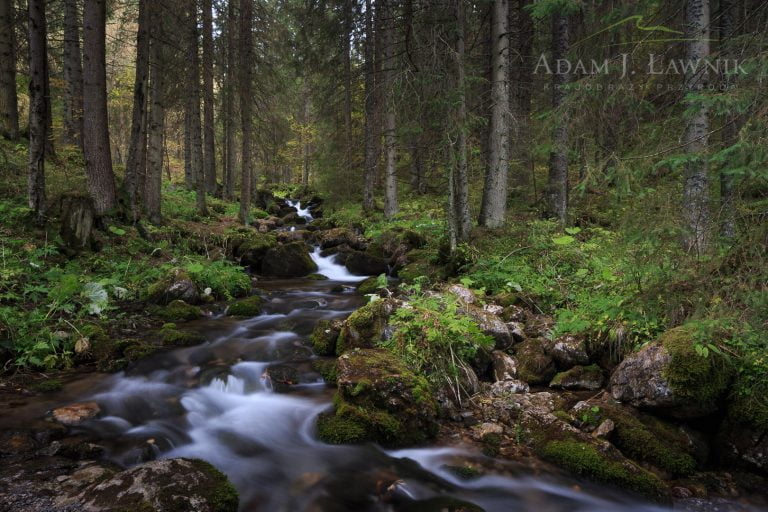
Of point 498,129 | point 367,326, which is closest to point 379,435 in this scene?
point 367,326

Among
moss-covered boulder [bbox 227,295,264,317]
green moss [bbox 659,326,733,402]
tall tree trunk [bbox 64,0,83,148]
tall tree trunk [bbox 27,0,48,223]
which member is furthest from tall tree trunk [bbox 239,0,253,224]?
green moss [bbox 659,326,733,402]

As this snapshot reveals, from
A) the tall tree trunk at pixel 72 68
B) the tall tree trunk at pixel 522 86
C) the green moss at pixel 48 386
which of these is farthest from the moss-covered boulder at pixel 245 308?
the tall tree trunk at pixel 72 68

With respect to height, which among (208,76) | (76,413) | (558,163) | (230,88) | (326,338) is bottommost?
(76,413)

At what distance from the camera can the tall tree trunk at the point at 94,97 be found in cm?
969

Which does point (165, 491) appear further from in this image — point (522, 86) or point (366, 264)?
point (522, 86)

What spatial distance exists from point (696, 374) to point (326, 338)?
15.9 feet

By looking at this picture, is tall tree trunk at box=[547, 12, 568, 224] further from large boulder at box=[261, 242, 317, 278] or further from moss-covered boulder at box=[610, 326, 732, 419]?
moss-covered boulder at box=[610, 326, 732, 419]

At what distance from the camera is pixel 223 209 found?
64.7ft

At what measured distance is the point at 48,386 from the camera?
17.4ft

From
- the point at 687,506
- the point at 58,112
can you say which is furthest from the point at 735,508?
the point at 58,112

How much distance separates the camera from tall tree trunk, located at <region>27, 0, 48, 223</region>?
838 cm

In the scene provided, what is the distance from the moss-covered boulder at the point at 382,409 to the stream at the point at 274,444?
144 millimetres

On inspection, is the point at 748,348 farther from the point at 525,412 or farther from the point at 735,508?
the point at 525,412

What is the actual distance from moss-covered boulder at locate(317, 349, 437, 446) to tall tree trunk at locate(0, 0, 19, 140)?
44.8 feet
